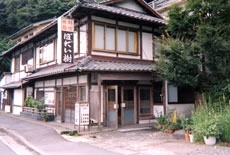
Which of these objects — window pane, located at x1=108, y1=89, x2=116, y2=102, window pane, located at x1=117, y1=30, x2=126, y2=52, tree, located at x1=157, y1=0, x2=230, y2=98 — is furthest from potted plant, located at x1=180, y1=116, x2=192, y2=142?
window pane, located at x1=117, y1=30, x2=126, y2=52

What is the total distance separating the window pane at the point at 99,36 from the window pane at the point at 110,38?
1.14 ft

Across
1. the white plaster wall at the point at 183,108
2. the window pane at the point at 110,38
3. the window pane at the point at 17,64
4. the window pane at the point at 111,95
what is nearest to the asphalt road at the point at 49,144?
the window pane at the point at 111,95

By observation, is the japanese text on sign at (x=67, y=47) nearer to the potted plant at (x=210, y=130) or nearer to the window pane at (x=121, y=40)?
the window pane at (x=121, y=40)

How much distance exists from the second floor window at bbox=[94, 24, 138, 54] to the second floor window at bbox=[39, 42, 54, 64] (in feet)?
18.1

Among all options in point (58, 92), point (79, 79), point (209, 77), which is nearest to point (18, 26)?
point (58, 92)

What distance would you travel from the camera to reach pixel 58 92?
17016 mm

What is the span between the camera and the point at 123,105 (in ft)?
45.3

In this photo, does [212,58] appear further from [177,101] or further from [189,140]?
[177,101]

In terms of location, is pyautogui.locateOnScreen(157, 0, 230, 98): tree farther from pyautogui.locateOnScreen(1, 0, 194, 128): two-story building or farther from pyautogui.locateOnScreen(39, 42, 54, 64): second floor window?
pyautogui.locateOnScreen(39, 42, 54, 64): second floor window

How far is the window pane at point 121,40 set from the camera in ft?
47.3

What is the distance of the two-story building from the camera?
488 inches

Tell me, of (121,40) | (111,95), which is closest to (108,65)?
(111,95)

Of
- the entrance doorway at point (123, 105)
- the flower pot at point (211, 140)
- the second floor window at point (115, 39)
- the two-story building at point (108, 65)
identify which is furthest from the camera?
the second floor window at point (115, 39)

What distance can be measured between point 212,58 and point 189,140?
3906 mm
